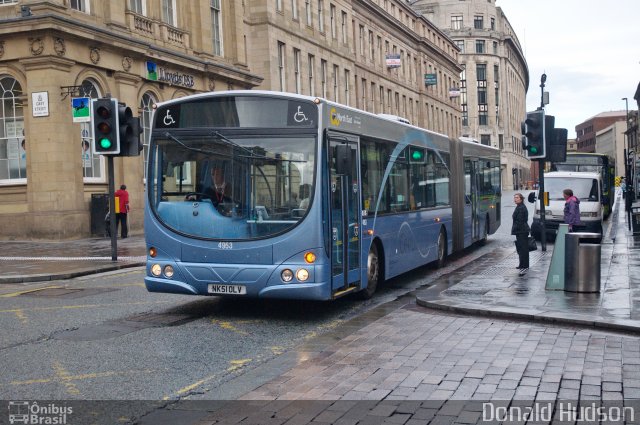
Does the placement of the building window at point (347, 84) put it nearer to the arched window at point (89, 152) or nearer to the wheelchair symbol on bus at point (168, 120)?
the arched window at point (89, 152)

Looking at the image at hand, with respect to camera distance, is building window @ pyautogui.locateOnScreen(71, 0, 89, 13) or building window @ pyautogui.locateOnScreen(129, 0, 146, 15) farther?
building window @ pyautogui.locateOnScreen(129, 0, 146, 15)

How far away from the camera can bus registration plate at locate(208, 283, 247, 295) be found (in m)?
9.72

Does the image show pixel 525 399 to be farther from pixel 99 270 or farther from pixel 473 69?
pixel 473 69

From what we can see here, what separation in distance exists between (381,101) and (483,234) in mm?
A: 44641

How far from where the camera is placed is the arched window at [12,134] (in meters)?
24.8

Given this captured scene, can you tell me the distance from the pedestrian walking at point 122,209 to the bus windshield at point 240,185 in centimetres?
1548

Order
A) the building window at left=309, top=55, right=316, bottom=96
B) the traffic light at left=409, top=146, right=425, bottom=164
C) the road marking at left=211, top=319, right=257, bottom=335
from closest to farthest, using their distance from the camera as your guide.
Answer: the road marking at left=211, top=319, right=257, bottom=335
the traffic light at left=409, top=146, right=425, bottom=164
the building window at left=309, top=55, right=316, bottom=96

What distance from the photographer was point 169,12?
3183 cm

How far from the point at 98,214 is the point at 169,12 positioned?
10.5m

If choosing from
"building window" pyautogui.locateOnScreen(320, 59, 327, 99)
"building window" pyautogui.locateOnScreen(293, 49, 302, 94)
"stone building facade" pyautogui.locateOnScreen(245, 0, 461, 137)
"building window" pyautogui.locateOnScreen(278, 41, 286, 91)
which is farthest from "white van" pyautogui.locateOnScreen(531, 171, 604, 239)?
"building window" pyautogui.locateOnScreen(320, 59, 327, 99)

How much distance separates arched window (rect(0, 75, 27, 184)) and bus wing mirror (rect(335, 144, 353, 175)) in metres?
17.7

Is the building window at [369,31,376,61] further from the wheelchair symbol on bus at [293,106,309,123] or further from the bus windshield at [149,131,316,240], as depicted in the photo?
the bus windshield at [149,131,316,240]

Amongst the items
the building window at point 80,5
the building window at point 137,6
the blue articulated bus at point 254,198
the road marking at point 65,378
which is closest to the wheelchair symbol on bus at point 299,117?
the blue articulated bus at point 254,198

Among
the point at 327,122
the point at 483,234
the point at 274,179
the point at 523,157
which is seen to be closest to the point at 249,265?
the point at 274,179
